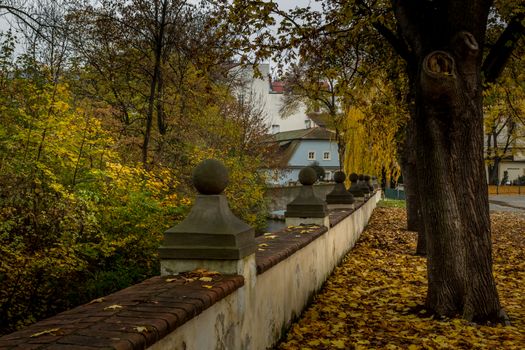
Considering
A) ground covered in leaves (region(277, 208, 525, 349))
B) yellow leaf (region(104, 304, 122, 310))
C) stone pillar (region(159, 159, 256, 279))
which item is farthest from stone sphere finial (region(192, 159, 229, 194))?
ground covered in leaves (region(277, 208, 525, 349))

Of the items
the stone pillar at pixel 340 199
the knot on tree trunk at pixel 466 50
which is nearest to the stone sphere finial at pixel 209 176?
the knot on tree trunk at pixel 466 50

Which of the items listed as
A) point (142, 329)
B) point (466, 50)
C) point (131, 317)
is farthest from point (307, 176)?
point (142, 329)

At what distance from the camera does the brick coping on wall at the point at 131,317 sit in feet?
7.29

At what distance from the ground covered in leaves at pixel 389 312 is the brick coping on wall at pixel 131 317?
6.55 ft

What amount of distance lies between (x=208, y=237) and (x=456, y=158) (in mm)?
3248

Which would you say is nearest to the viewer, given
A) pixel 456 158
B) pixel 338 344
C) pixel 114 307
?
pixel 114 307

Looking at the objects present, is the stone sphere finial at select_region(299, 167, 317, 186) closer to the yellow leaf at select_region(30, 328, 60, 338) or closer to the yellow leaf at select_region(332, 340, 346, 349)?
the yellow leaf at select_region(332, 340, 346, 349)

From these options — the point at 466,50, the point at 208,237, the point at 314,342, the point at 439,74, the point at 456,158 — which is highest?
the point at 466,50

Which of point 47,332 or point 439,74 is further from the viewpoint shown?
point 439,74

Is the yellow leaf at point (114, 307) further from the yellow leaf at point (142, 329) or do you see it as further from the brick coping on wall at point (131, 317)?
the yellow leaf at point (142, 329)

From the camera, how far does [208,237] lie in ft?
12.1

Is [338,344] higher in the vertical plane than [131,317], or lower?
lower

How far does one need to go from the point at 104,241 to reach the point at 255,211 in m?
10.3

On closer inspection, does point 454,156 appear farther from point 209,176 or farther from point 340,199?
point 340,199
